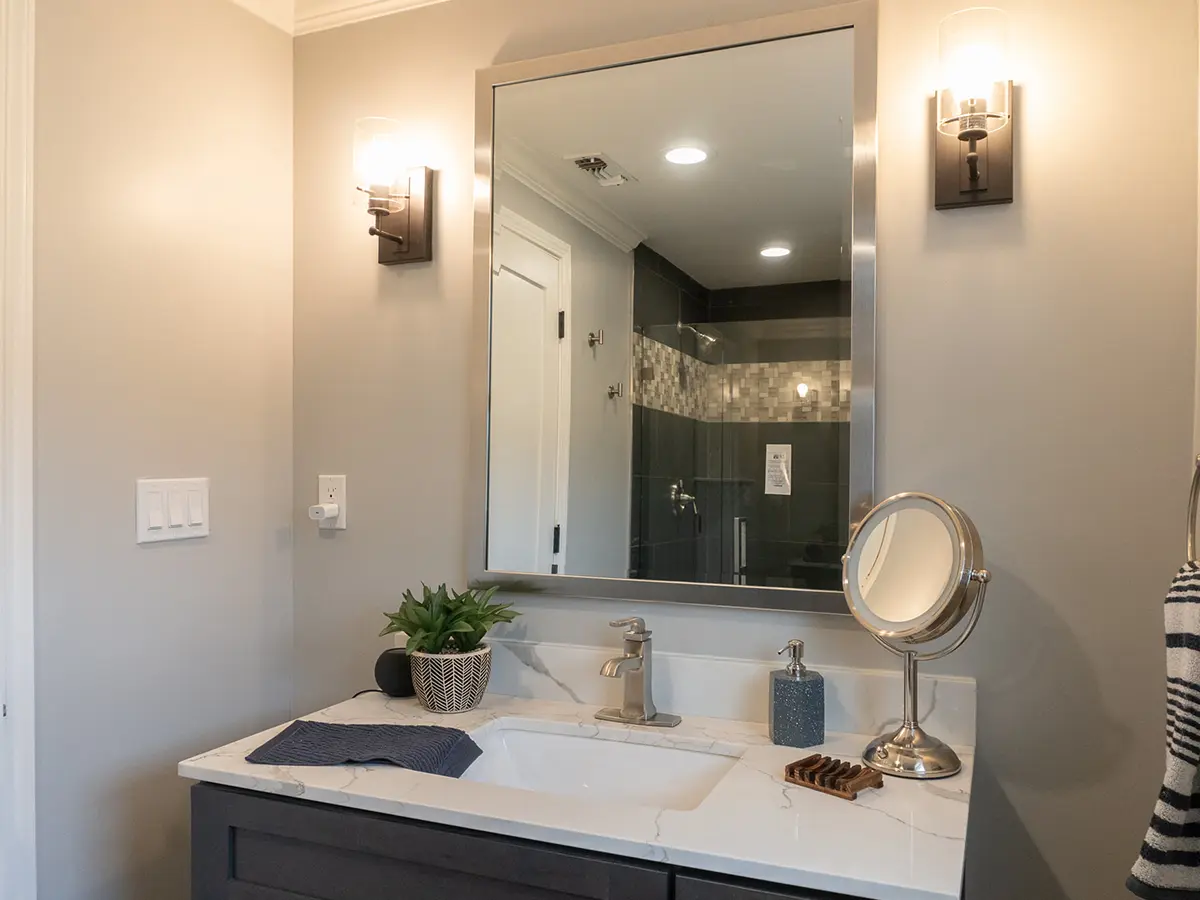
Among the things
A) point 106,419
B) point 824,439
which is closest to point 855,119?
point 824,439

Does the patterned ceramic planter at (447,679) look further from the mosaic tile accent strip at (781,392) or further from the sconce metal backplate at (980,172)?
the sconce metal backplate at (980,172)

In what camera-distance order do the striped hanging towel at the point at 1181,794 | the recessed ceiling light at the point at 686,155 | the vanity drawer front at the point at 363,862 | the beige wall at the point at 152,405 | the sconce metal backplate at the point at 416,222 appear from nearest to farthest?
the striped hanging towel at the point at 1181,794 → the vanity drawer front at the point at 363,862 → the beige wall at the point at 152,405 → the recessed ceiling light at the point at 686,155 → the sconce metal backplate at the point at 416,222

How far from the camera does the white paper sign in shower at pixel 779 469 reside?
1.59 meters

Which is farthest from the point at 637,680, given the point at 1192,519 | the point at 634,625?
the point at 1192,519

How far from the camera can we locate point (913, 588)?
138 cm

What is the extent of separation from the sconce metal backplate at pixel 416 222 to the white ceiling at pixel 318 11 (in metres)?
0.37

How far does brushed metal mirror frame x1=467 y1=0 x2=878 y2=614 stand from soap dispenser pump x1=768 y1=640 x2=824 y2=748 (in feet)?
0.46

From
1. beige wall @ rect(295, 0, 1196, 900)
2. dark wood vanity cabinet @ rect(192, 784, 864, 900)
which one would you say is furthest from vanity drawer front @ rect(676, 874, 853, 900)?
beige wall @ rect(295, 0, 1196, 900)

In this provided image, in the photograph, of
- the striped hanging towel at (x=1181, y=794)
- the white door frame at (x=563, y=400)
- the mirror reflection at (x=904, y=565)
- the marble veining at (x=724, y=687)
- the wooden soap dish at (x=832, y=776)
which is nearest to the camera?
the striped hanging towel at (x=1181, y=794)

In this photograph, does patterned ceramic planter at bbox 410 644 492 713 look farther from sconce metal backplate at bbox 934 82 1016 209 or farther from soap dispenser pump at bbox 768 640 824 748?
sconce metal backplate at bbox 934 82 1016 209

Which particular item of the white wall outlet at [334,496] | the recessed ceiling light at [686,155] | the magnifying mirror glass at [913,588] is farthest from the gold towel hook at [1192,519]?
the white wall outlet at [334,496]

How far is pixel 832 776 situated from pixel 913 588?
30 cm

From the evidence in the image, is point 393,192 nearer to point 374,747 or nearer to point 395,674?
point 395,674

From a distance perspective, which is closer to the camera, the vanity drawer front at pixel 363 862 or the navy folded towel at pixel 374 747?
the vanity drawer front at pixel 363 862
